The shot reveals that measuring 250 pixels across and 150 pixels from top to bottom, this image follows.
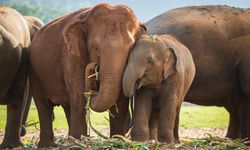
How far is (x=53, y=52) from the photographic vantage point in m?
8.77

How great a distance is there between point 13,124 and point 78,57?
254 cm

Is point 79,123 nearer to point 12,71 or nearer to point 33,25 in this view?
point 12,71

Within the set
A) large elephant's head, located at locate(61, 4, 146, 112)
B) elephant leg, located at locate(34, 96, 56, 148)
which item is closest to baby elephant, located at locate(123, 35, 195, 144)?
large elephant's head, located at locate(61, 4, 146, 112)

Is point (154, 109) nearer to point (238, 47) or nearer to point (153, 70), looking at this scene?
point (153, 70)

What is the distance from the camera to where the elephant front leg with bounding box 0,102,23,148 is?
9.92m

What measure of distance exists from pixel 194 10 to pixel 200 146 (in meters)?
4.71

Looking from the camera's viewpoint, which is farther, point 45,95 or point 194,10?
point 194,10

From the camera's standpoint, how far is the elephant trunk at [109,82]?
7.25 metres

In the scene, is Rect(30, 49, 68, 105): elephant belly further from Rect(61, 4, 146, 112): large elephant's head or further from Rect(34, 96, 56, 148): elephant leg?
Rect(61, 4, 146, 112): large elephant's head

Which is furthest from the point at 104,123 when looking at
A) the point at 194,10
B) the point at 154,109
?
the point at 154,109

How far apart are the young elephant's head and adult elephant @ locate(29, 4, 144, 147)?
0.10 meters

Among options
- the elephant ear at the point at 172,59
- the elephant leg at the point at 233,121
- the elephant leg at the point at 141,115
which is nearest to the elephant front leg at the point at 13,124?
the elephant leg at the point at 141,115

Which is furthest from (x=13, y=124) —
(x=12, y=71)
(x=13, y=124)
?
(x=12, y=71)

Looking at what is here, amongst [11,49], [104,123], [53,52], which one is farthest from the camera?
[104,123]
